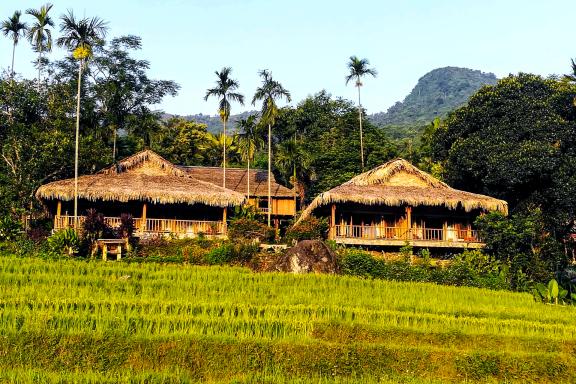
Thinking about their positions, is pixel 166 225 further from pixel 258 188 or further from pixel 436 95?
pixel 436 95

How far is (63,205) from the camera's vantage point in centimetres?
2756

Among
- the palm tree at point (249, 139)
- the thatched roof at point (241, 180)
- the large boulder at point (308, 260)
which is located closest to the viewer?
the large boulder at point (308, 260)

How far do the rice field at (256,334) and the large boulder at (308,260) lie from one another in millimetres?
2888

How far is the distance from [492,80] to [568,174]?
15713 centimetres

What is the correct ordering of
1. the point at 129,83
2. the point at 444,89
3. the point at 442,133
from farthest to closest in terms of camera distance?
the point at 444,89 < the point at 129,83 < the point at 442,133

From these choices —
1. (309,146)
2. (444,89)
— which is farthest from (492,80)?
(309,146)

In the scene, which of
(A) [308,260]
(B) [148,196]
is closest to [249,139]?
(B) [148,196]

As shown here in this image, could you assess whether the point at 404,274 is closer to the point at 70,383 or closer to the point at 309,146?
the point at 70,383

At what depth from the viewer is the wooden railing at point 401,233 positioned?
25.5m

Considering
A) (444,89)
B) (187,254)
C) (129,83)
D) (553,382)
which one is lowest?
(553,382)

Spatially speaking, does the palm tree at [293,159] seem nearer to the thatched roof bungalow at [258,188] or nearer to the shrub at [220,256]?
the thatched roof bungalow at [258,188]

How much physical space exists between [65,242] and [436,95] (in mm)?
146064

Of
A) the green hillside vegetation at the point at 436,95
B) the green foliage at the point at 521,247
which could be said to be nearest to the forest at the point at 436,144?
the green foliage at the point at 521,247

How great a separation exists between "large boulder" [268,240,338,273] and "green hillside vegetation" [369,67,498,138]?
9724cm
